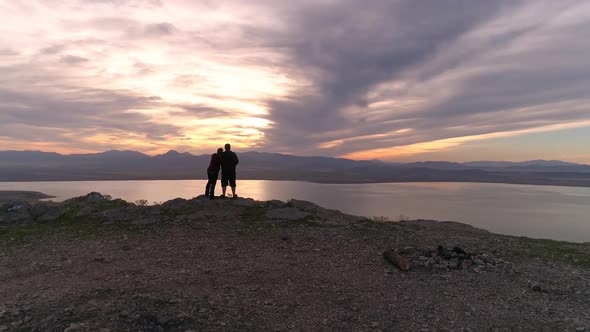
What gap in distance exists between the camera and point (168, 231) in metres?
11.3

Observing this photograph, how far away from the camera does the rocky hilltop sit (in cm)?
598

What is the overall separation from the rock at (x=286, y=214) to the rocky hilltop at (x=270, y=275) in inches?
4.5

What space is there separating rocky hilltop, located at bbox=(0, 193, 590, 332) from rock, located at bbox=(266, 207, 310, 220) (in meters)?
0.11

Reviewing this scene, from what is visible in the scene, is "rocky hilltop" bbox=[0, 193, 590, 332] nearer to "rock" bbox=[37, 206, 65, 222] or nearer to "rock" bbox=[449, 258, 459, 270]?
"rock" bbox=[449, 258, 459, 270]

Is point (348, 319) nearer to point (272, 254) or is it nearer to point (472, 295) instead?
point (472, 295)

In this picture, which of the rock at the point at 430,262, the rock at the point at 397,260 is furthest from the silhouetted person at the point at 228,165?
the rock at the point at 430,262

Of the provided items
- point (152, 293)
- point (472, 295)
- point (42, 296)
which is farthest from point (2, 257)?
point (472, 295)

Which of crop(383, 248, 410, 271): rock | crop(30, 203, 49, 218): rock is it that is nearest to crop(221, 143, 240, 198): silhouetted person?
crop(30, 203, 49, 218): rock

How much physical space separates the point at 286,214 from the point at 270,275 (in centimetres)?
548

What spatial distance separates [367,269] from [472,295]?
237 cm

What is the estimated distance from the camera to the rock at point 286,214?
42.8 feet

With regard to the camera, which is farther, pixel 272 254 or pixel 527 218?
pixel 527 218

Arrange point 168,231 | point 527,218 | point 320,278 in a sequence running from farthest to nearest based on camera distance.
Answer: point 527,218 → point 168,231 → point 320,278

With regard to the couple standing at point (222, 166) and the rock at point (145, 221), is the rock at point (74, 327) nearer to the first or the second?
the rock at point (145, 221)
